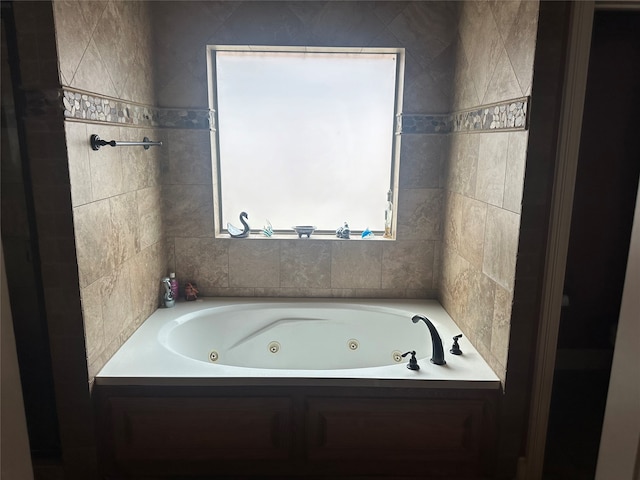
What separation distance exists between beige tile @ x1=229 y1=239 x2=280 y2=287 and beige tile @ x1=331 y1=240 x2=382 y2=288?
0.37 meters

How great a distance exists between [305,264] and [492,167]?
1319mm

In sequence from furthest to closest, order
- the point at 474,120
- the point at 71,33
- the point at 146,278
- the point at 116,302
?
the point at 146,278 → the point at 474,120 → the point at 116,302 → the point at 71,33

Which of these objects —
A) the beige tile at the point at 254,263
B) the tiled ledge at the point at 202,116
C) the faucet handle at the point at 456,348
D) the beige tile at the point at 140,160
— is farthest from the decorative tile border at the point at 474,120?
the beige tile at the point at 140,160

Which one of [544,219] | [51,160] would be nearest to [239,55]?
[51,160]

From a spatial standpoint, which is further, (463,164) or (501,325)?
(463,164)

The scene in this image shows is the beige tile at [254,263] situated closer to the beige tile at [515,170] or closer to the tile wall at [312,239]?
the tile wall at [312,239]

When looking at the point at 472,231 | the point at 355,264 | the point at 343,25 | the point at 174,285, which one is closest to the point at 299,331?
the point at 355,264

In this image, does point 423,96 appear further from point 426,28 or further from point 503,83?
point 503,83

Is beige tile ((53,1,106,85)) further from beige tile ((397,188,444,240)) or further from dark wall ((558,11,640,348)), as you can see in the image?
dark wall ((558,11,640,348))

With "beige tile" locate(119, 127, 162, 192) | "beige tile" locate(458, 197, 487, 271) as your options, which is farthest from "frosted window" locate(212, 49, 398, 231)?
"beige tile" locate(458, 197, 487, 271)

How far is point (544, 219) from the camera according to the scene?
75.0 inches

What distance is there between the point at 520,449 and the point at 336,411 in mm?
835

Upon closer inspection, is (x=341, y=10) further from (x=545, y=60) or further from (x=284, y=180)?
(x=545, y=60)

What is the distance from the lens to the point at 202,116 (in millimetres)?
2875
